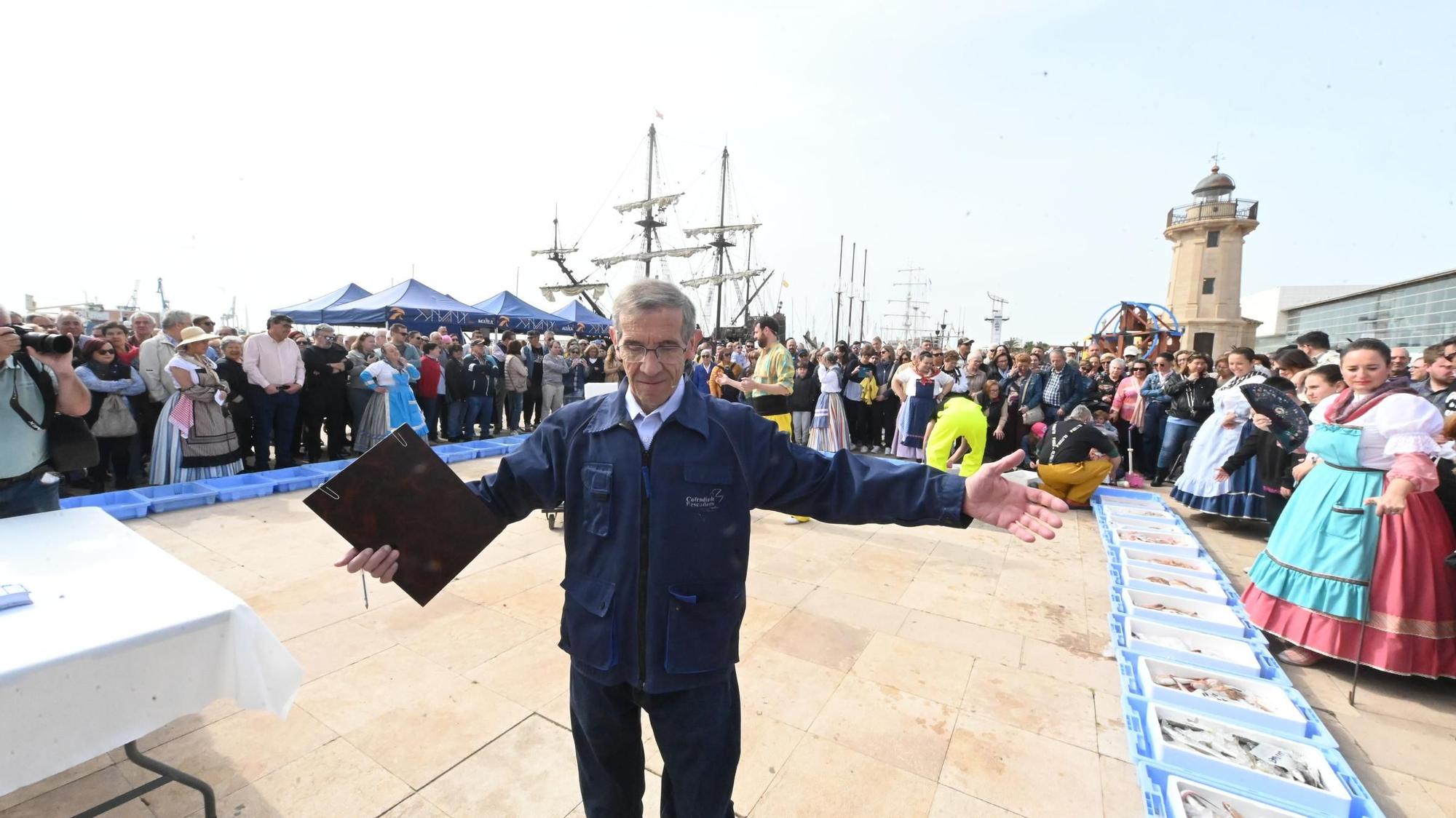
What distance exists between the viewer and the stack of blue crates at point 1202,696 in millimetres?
2344

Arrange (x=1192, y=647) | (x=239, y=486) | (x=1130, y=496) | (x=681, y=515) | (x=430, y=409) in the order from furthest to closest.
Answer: (x=430, y=409) → (x=1130, y=496) → (x=239, y=486) → (x=1192, y=647) → (x=681, y=515)

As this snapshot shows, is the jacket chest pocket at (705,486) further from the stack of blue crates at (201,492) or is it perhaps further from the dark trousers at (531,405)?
the dark trousers at (531,405)

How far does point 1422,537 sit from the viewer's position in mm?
3369

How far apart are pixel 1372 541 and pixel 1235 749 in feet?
5.93

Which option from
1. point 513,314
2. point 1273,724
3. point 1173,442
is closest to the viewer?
point 1273,724

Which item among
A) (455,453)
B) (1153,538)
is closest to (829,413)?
(1153,538)

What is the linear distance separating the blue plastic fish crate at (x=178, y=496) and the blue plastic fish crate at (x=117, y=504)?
0.07 metres

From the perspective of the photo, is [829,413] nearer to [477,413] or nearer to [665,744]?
[477,413]

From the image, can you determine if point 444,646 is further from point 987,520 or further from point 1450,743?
point 1450,743

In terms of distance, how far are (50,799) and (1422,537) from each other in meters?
6.57

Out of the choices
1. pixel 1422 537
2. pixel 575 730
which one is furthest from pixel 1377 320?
pixel 575 730

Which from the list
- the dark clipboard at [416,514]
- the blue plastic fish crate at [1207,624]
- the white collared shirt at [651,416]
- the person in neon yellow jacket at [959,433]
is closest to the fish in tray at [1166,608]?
the blue plastic fish crate at [1207,624]

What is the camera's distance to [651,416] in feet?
5.51

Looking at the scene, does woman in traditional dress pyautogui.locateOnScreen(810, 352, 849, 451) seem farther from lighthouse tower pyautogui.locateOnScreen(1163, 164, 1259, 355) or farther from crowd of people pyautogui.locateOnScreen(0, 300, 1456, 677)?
lighthouse tower pyautogui.locateOnScreen(1163, 164, 1259, 355)
